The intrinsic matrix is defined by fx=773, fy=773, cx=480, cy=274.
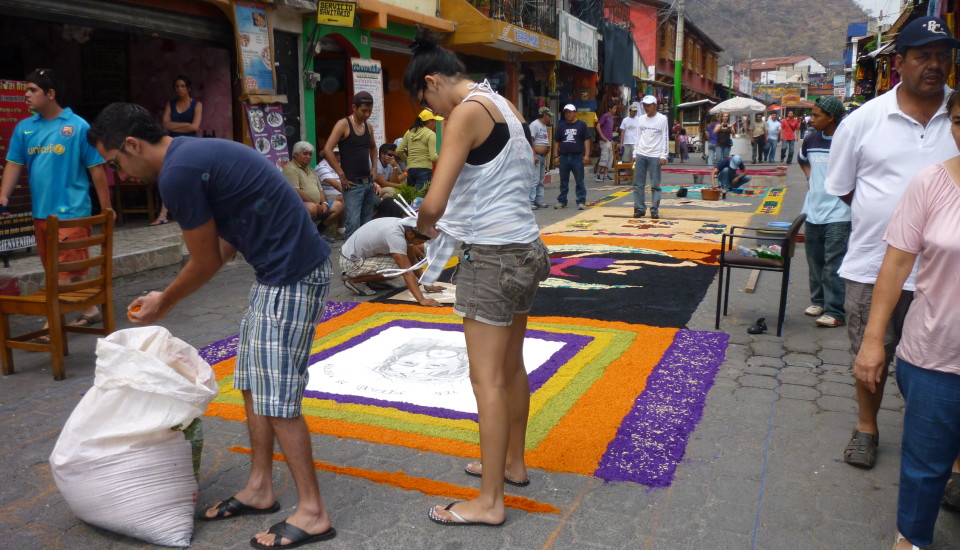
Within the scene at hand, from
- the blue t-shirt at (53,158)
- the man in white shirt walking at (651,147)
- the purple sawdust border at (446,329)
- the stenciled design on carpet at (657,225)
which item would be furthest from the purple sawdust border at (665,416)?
the man in white shirt walking at (651,147)

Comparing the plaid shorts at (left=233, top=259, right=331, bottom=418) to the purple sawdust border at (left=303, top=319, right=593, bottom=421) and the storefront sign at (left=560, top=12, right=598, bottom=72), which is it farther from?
the storefront sign at (left=560, top=12, right=598, bottom=72)

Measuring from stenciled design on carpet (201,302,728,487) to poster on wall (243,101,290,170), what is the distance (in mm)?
4903

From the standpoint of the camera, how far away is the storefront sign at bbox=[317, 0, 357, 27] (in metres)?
11.2

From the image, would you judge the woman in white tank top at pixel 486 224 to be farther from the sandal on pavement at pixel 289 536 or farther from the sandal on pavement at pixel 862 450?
the sandal on pavement at pixel 862 450

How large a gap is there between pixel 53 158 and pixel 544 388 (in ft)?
12.6

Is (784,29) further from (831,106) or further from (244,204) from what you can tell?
(244,204)

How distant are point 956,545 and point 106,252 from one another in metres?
4.96

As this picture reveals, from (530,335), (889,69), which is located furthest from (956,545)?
(889,69)

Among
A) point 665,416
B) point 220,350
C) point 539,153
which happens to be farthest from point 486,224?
point 539,153

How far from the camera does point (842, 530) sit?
2971mm

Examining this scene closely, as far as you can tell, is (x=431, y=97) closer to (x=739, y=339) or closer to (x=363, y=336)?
(x=363, y=336)

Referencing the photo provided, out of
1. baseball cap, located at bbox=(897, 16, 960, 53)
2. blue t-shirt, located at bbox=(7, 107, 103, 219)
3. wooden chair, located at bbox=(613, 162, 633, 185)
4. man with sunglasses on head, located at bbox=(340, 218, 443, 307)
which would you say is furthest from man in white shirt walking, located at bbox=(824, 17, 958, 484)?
wooden chair, located at bbox=(613, 162, 633, 185)

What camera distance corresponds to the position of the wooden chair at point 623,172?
18438mm

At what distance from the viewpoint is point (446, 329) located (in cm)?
585
